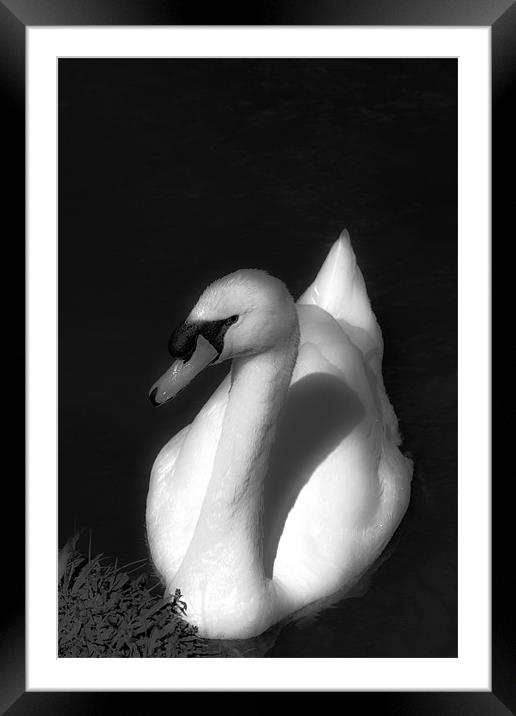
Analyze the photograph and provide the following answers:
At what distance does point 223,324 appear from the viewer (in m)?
5.79

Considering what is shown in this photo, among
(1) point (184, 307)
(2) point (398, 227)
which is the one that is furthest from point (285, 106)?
(1) point (184, 307)

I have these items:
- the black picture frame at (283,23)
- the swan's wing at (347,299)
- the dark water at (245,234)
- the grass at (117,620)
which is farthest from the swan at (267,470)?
the black picture frame at (283,23)

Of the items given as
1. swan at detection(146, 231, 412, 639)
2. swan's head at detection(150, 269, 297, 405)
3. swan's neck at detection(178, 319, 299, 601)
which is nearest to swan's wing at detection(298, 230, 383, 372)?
swan at detection(146, 231, 412, 639)

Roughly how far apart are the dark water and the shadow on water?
0.62m

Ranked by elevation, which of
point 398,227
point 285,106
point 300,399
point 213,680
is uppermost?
point 285,106

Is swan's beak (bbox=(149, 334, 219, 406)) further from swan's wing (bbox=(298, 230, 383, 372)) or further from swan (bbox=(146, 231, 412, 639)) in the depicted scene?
swan's wing (bbox=(298, 230, 383, 372))

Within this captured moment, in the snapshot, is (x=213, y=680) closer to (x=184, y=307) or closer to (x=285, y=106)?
(x=184, y=307)

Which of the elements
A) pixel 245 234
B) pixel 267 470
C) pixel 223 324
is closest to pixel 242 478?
pixel 267 470

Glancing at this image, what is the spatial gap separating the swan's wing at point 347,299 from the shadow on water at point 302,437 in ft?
3.67

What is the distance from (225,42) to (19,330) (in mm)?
1513

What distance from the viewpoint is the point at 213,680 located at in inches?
217

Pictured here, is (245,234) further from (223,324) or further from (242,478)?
(223,324)

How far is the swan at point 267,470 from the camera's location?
5812 millimetres

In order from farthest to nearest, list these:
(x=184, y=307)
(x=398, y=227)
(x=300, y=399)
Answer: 1. (x=398, y=227)
2. (x=184, y=307)
3. (x=300, y=399)
